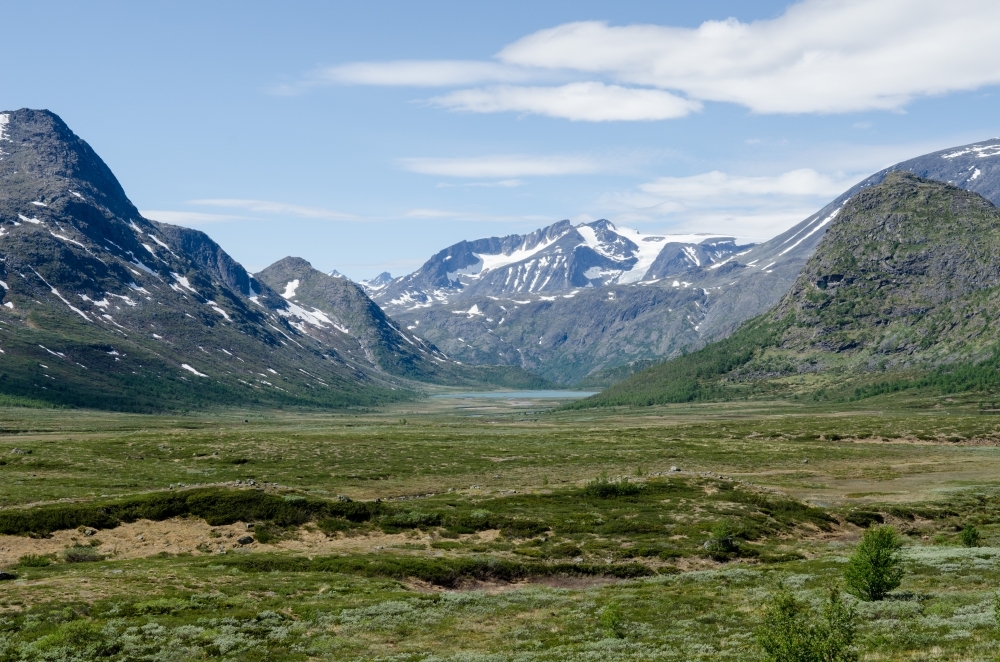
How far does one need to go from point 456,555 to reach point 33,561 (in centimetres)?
2922

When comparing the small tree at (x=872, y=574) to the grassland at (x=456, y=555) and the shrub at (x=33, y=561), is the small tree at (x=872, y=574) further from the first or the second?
the shrub at (x=33, y=561)

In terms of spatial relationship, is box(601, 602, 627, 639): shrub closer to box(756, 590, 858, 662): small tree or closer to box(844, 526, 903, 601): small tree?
box(756, 590, 858, 662): small tree

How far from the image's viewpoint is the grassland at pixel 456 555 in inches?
1273

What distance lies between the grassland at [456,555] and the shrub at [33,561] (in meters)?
0.23

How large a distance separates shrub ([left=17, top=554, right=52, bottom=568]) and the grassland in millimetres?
225

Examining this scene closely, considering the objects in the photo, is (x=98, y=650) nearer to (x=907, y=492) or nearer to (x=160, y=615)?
(x=160, y=615)

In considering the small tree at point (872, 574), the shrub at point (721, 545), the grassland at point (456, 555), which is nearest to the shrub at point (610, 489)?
the grassland at point (456, 555)

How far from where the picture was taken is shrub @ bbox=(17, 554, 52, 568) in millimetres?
46963

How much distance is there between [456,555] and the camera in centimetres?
5459

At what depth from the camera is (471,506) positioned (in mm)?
70688

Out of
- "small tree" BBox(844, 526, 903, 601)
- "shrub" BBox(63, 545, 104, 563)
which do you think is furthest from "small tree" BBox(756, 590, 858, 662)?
"shrub" BBox(63, 545, 104, 563)

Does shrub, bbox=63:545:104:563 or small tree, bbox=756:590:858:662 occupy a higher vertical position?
small tree, bbox=756:590:858:662

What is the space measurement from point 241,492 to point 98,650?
3281 centimetres

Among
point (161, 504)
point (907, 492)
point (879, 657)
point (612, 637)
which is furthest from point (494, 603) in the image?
point (907, 492)
